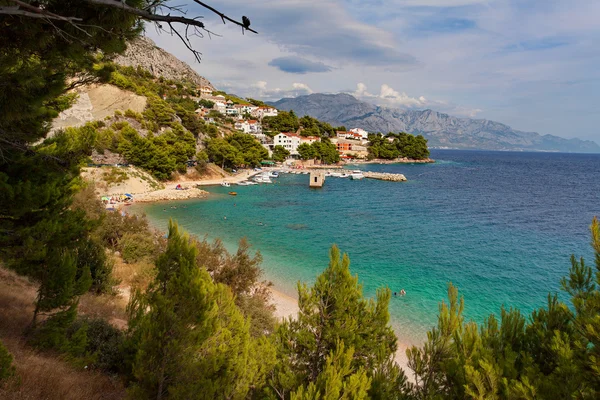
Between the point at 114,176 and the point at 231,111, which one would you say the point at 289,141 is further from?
the point at 114,176

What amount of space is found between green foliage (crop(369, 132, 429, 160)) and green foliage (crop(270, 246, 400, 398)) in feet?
347

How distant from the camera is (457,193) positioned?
176ft

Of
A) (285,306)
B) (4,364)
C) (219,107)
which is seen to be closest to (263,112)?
(219,107)

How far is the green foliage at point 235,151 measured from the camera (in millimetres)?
60281

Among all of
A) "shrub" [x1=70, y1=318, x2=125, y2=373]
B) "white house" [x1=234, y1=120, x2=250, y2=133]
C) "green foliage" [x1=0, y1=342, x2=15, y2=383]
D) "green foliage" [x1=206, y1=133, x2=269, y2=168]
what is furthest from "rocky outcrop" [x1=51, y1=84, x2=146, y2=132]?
"green foliage" [x1=0, y1=342, x2=15, y2=383]

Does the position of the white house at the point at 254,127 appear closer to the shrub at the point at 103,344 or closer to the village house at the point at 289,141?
the village house at the point at 289,141

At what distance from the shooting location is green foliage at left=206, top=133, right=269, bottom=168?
198 feet

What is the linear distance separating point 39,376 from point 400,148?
382 ft

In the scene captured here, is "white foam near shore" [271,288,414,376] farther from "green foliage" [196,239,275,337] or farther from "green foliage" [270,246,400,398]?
"green foliage" [270,246,400,398]

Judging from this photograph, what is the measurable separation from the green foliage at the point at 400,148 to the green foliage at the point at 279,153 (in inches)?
1421

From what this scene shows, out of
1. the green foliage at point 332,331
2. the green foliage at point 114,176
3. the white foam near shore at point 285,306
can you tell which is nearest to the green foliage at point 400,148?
the green foliage at point 114,176

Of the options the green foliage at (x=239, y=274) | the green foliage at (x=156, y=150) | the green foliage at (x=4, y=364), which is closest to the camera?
the green foliage at (x=4, y=364)

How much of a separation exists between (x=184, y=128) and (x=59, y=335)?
55.1 metres

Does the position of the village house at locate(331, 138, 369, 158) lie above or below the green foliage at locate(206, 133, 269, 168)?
above
